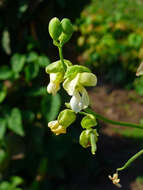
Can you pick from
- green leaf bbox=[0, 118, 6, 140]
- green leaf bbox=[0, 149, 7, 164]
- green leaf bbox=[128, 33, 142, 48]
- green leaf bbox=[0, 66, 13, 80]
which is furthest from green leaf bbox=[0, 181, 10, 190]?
green leaf bbox=[128, 33, 142, 48]

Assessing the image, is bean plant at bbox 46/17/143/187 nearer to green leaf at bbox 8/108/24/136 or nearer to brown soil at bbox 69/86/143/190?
green leaf at bbox 8/108/24/136

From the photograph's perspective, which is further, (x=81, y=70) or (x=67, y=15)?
(x=67, y=15)

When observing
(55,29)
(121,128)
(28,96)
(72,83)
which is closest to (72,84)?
(72,83)

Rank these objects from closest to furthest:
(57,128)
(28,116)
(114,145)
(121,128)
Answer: (57,128) → (28,116) → (114,145) → (121,128)

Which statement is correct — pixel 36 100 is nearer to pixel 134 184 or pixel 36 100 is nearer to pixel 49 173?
pixel 49 173

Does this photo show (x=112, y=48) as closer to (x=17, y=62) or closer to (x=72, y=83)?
(x=17, y=62)

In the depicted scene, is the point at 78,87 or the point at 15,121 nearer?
the point at 78,87

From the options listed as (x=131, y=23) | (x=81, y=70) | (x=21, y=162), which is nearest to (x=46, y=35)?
(x=21, y=162)
